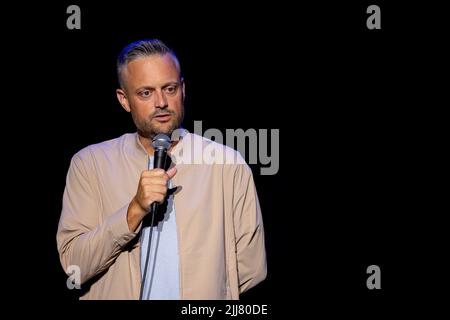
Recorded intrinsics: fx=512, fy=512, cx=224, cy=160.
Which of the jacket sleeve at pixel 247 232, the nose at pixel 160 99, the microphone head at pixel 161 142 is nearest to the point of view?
the microphone head at pixel 161 142

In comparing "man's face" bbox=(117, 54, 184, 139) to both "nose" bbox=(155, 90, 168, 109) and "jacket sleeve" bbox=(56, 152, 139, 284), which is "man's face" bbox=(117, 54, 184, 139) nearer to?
"nose" bbox=(155, 90, 168, 109)

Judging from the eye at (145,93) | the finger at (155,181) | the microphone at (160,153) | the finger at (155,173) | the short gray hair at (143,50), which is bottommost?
the finger at (155,181)

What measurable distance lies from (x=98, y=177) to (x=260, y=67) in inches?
42.4

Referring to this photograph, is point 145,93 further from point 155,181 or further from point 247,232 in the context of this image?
point 247,232

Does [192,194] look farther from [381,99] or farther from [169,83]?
[381,99]

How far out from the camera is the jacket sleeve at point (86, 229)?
170 centimetres

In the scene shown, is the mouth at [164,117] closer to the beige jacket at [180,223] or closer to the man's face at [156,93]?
the man's face at [156,93]

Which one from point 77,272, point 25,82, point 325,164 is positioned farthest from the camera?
point 325,164

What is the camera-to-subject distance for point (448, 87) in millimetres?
2547

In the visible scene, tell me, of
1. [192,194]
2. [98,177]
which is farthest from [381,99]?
[98,177]

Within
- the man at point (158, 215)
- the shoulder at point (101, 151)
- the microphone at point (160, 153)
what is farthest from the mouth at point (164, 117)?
the shoulder at point (101, 151)

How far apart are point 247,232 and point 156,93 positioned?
63cm

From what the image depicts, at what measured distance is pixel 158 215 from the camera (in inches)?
73.3

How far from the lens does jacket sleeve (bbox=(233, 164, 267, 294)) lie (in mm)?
1957
